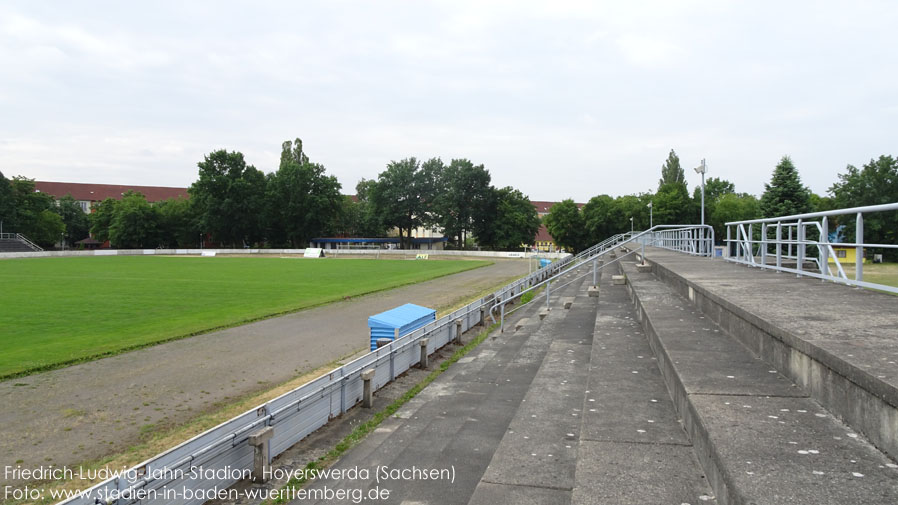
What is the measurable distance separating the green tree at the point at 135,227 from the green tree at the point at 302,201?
20357 millimetres

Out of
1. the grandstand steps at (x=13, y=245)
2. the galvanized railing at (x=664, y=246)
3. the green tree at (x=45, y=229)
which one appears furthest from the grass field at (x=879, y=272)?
the green tree at (x=45, y=229)

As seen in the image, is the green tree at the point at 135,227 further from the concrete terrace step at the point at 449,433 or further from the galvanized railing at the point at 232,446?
the galvanized railing at the point at 232,446

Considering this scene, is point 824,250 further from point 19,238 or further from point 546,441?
point 19,238

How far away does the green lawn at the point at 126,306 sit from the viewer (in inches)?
543

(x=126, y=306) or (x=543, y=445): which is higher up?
(x=543, y=445)

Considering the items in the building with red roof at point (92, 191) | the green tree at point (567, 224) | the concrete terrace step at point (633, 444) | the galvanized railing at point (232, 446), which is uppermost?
the building with red roof at point (92, 191)

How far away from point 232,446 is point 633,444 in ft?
12.8

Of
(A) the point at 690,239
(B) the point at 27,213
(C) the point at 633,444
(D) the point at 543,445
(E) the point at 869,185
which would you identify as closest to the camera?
(C) the point at 633,444

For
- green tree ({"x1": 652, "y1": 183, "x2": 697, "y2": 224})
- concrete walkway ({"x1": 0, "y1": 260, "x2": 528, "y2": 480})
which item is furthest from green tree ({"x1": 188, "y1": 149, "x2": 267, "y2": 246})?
concrete walkway ({"x1": 0, "y1": 260, "x2": 528, "y2": 480})

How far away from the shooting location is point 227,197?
86875 mm

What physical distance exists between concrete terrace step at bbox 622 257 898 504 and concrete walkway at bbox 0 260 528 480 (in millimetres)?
7113

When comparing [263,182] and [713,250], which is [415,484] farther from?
[263,182]

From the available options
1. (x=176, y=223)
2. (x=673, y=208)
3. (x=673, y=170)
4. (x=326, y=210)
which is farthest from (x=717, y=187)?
(x=176, y=223)

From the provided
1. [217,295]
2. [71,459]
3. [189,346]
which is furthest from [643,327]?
[217,295]
